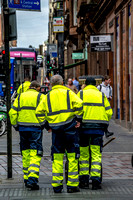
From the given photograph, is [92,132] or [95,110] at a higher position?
[95,110]

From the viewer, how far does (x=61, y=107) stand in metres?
7.42

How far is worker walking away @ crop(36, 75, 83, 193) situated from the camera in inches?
290

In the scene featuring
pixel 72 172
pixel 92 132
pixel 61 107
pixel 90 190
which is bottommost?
pixel 90 190

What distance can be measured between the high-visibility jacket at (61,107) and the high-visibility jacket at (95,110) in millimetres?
422

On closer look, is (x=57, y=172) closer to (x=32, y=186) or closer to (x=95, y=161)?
(x=32, y=186)

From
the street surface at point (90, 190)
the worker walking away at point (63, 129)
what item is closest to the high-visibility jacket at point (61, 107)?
the worker walking away at point (63, 129)

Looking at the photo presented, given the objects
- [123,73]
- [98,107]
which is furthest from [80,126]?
[123,73]

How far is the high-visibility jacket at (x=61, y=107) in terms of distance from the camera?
740cm

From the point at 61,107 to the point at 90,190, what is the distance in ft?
4.57

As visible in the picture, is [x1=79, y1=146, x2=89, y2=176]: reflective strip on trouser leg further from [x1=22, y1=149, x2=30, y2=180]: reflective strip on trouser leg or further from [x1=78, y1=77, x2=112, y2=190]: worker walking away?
[x1=22, y1=149, x2=30, y2=180]: reflective strip on trouser leg

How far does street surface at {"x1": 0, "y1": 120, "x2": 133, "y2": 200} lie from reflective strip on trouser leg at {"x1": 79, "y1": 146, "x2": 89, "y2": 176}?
0.35m

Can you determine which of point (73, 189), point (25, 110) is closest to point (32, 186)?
point (73, 189)

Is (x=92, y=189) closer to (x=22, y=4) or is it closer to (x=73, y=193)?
(x=73, y=193)

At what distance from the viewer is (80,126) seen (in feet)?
25.7
